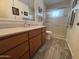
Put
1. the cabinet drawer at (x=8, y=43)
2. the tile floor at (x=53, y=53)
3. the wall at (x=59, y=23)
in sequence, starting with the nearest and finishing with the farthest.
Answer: the cabinet drawer at (x=8, y=43) → the tile floor at (x=53, y=53) → the wall at (x=59, y=23)

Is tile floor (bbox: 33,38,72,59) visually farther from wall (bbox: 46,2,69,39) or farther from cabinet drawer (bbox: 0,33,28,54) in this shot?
wall (bbox: 46,2,69,39)

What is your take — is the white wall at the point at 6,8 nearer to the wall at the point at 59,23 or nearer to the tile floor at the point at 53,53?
the tile floor at the point at 53,53

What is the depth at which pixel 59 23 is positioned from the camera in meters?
4.41

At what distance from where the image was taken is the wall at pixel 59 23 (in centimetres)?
416

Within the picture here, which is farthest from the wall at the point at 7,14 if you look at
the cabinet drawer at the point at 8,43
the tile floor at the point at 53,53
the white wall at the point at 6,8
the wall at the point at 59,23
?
the wall at the point at 59,23

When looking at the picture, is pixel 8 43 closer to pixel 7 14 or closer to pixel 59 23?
pixel 7 14

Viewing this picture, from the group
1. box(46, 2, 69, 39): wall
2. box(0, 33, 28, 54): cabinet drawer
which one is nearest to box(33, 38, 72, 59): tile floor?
box(0, 33, 28, 54): cabinet drawer

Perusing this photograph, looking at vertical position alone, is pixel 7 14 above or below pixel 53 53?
above

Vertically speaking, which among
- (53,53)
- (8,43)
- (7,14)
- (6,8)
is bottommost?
(53,53)

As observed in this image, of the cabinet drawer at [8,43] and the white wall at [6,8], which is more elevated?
the white wall at [6,8]

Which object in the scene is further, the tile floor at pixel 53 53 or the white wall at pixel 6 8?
the tile floor at pixel 53 53

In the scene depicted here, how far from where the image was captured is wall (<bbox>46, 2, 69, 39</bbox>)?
416 centimetres

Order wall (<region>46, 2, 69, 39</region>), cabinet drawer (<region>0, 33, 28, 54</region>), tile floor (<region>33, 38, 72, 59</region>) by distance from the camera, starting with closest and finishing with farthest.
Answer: cabinet drawer (<region>0, 33, 28, 54</region>) → tile floor (<region>33, 38, 72, 59</region>) → wall (<region>46, 2, 69, 39</region>)

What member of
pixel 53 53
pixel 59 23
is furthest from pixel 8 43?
pixel 59 23
